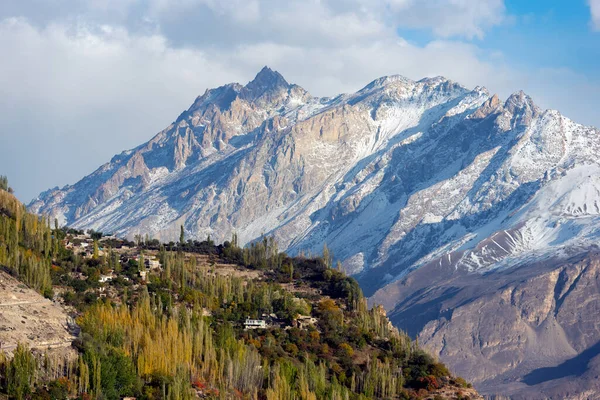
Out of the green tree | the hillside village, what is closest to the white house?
the hillside village

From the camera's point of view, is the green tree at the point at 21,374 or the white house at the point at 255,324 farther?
the white house at the point at 255,324

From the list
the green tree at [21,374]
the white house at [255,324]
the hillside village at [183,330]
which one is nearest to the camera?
the green tree at [21,374]

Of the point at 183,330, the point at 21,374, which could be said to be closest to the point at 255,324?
the point at 183,330

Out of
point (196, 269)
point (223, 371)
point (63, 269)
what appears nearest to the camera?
point (223, 371)

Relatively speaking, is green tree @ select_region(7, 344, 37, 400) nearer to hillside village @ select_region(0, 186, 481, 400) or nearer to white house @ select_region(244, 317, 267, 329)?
hillside village @ select_region(0, 186, 481, 400)

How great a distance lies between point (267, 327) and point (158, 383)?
34001 millimetres

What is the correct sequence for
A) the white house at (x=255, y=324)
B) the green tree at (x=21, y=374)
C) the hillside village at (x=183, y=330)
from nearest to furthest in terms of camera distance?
the green tree at (x=21, y=374), the hillside village at (x=183, y=330), the white house at (x=255, y=324)

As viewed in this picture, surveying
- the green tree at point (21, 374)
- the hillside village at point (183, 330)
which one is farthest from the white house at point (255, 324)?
the green tree at point (21, 374)

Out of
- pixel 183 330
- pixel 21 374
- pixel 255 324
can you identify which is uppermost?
pixel 255 324

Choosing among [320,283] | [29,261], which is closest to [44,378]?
[29,261]

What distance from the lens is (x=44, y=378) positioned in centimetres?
9375

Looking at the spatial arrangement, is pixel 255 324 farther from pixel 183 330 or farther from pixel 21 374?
pixel 21 374

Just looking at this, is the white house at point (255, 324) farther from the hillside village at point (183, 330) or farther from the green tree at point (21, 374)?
the green tree at point (21, 374)

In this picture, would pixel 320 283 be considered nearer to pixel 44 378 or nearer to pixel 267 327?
pixel 267 327
